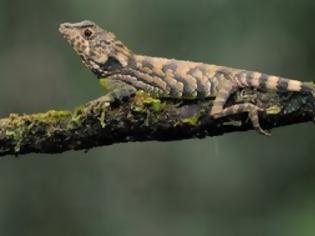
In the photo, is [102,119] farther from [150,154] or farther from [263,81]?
[150,154]

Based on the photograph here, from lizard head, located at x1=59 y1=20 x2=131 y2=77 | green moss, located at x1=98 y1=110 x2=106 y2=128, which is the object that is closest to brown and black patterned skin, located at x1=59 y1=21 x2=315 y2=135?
lizard head, located at x1=59 y1=20 x2=131 y2=77

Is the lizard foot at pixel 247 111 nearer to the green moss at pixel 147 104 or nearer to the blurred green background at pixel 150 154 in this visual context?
the green moss at pixel 147 104

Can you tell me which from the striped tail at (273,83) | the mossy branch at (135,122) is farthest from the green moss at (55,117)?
the striped tail at (273,83)

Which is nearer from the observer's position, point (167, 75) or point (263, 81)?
point (263, 81)

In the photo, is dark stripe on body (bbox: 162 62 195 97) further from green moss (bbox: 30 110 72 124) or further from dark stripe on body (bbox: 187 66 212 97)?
green moss (bbox: 30 110 72 124)

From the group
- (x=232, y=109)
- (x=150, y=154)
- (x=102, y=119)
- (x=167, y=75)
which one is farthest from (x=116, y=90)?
(x=150, y=154)

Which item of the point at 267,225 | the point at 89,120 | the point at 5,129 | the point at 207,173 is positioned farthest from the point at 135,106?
the point at 207,173
